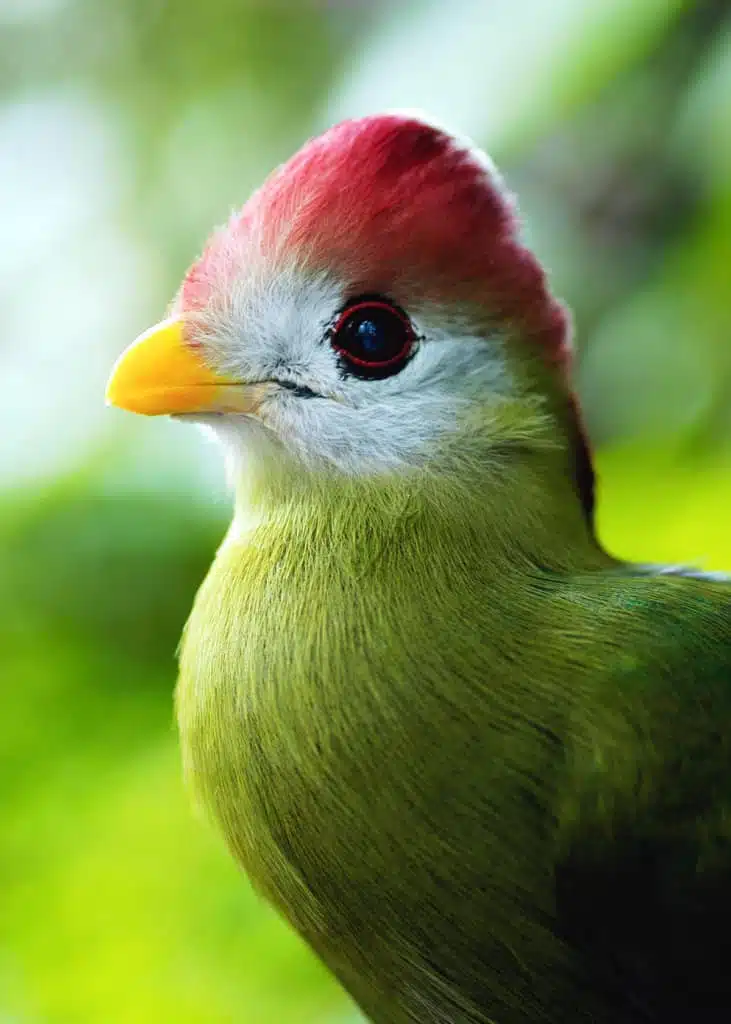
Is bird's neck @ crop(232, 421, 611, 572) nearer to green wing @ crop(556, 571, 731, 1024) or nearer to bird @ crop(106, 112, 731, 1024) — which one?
bird @ crop(106, 112, 731, 1024)

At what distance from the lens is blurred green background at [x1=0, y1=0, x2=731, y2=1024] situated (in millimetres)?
1188

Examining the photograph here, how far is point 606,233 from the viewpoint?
1.82 m

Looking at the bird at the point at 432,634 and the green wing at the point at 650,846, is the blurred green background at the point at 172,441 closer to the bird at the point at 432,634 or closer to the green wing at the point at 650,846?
the bird at the point at 432,634

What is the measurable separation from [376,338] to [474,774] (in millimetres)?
316

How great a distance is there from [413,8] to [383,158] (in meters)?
0.51

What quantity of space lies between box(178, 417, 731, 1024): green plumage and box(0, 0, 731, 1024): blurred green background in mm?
243

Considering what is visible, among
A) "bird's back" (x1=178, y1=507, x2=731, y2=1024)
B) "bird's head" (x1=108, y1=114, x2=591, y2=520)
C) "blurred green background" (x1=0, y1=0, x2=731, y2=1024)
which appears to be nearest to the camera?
"bird's back" (x1=178, y1=507, x2=731, y2=1024)

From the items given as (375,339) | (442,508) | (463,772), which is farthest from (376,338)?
(463,772)

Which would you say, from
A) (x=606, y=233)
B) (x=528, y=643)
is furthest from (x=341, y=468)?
(x=606, y=233)

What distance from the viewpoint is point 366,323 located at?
840 mm

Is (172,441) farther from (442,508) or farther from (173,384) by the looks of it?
(442,508)

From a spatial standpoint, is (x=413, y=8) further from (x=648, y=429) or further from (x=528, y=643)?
(x=528, y=643)

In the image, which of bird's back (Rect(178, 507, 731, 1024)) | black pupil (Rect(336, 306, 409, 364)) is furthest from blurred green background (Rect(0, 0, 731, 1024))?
black pupil (Rect(336, 306, 409, 364))

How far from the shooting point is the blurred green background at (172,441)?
119 centimetres
